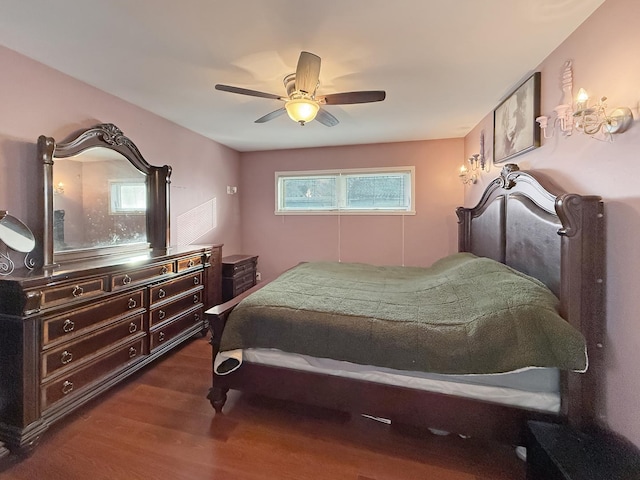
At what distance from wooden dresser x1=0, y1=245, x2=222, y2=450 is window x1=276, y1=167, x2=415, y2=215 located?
7.38 feet

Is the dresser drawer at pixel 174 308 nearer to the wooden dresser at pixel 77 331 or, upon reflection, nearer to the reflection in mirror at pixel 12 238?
the wooden dresser at pixel 77 331

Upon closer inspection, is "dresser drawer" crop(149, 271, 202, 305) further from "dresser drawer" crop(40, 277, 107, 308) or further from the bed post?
the bed post

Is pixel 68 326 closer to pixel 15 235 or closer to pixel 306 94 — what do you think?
pixel 15 235

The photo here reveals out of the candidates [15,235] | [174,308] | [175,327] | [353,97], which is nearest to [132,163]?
[15,235]

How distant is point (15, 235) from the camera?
1.93 metres

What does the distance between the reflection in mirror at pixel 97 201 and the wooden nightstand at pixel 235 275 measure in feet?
3.62

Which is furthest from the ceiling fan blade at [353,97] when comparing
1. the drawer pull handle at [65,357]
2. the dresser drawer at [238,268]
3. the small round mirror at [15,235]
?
the dresser drawer at [238,268]

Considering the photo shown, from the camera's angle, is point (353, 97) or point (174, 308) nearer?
point (353, 97)

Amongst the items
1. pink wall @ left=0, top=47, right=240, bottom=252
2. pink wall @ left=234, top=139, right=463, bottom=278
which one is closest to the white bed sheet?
pink wall @ left=0, top=47, right=240, bottom=252

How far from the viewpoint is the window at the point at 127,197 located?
2.75 meters

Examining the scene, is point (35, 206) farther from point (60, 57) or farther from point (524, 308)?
point (524, 308)

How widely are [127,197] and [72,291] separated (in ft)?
4.05

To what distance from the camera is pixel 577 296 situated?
60.5 inches

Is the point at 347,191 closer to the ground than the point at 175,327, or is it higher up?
higher up
